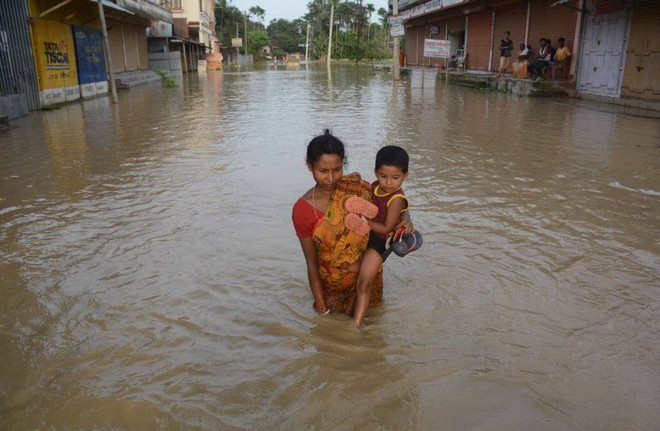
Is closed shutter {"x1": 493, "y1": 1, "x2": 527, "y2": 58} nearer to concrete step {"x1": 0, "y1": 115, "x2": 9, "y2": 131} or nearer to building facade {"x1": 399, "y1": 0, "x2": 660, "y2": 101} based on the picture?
building facade {"x1": 399, "y1": 0, "x2": 660, "y2": 101}

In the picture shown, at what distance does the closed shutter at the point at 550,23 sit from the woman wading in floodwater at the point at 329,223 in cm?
1705

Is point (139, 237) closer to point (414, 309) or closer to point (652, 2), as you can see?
point (414, 309)

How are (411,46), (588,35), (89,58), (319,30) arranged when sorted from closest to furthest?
(588,35), (89,58), (411,46), (319,30)

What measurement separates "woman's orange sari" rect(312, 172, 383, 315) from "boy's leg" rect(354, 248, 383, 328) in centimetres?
10

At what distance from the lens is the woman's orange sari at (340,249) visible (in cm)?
288

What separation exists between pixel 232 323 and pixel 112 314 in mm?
776

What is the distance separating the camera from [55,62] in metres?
14.7

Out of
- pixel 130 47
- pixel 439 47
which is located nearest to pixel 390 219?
pixel 439 47

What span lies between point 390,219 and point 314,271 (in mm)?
562

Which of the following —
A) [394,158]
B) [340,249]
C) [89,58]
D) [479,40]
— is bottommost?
[340,249]

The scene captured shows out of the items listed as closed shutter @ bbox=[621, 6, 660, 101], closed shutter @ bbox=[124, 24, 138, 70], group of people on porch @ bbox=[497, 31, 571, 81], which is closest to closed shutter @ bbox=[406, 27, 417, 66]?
group of people on porch @ bbox=[497, 31, 571, 81]

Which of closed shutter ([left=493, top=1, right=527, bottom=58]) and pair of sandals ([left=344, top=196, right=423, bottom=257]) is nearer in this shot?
pair of sandals ([left=344, top=196, right=423, bottom=257])

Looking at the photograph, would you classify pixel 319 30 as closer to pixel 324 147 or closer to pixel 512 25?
pixel 512 25

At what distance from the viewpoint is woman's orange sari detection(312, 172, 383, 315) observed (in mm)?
2885
